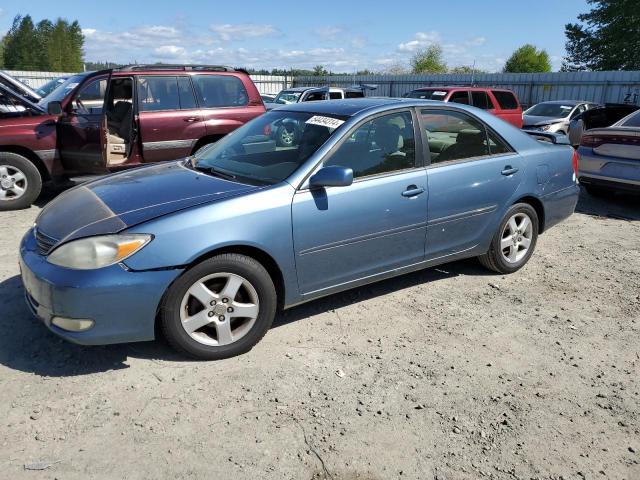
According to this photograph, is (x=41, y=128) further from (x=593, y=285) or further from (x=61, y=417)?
(x=593, y=285)

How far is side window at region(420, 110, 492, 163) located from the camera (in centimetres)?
430

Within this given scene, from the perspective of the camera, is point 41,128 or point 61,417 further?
point 41,128

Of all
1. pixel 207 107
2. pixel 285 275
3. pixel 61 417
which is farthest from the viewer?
pixel 207 107

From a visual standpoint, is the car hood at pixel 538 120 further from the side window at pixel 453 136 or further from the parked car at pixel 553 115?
the side window at pixel 453 136

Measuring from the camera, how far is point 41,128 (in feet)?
23.4

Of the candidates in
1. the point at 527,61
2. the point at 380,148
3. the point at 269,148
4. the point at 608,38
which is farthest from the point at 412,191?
the point at 527,61

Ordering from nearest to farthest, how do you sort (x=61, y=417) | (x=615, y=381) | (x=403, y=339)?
(x=61, y=417) < (x=615, y=381) < (x=403, y=339)

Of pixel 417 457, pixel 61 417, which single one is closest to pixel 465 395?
pixel 417 457

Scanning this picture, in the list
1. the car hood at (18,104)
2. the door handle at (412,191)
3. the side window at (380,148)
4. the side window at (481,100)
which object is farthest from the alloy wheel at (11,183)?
the side window at (481,100)

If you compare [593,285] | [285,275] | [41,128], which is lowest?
[593,285]

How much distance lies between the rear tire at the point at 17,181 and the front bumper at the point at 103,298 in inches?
177

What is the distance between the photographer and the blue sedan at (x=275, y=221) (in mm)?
3059

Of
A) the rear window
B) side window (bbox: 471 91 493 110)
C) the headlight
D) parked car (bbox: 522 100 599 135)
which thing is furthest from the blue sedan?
parked car (bbox: 522 100 599 135)

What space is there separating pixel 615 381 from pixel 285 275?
2146 millimetres
